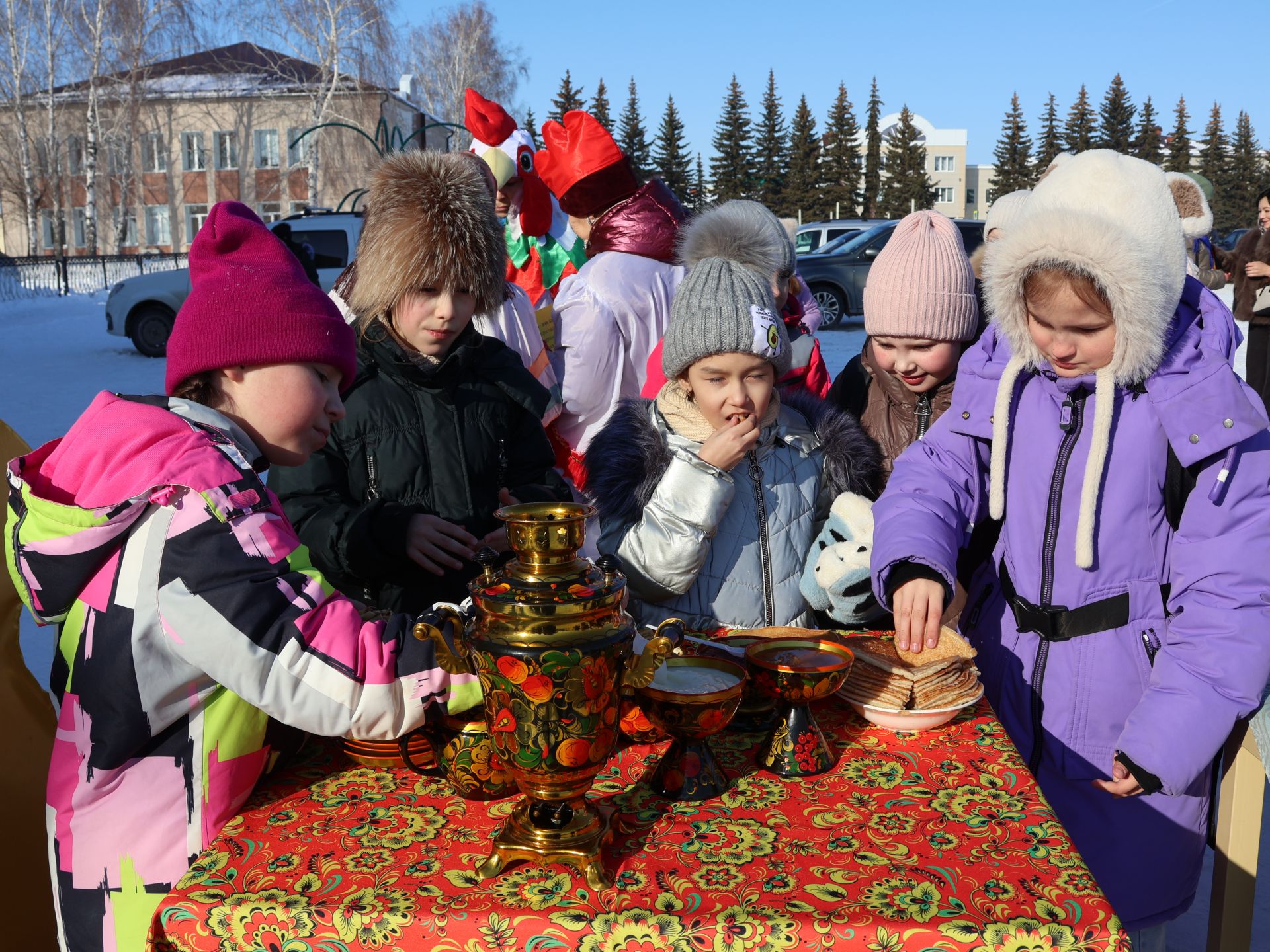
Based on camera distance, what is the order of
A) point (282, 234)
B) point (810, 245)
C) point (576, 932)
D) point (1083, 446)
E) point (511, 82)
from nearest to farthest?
point (576, 932) → point (1083, 446) → point (282, 234) → point (810, 245) → point (511, 82)

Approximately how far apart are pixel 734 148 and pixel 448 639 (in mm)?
59445

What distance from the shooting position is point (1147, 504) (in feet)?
6.25

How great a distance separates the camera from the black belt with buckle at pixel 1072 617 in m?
1.93

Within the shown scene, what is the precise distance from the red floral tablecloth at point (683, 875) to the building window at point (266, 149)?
148ft

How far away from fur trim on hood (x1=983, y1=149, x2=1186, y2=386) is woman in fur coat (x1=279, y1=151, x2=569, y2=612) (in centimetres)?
127

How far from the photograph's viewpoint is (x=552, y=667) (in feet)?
3.78

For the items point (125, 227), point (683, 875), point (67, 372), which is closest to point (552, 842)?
point (683, 875)

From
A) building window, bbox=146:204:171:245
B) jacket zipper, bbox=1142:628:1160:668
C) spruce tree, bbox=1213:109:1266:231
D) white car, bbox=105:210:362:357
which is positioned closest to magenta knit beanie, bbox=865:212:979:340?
jacket zipper, bbox=1142:628:1160:668

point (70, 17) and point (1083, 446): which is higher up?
point (70, 17)

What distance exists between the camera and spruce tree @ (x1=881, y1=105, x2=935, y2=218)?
57.0 meters

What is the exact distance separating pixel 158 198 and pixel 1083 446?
4948 centimetres

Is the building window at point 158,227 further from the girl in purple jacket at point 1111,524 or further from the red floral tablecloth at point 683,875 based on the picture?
the red floral tablecloth at point 683,875

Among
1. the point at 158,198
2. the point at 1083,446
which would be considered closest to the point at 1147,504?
the point at 1083,446

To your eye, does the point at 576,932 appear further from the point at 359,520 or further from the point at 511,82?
the point at 511,82
